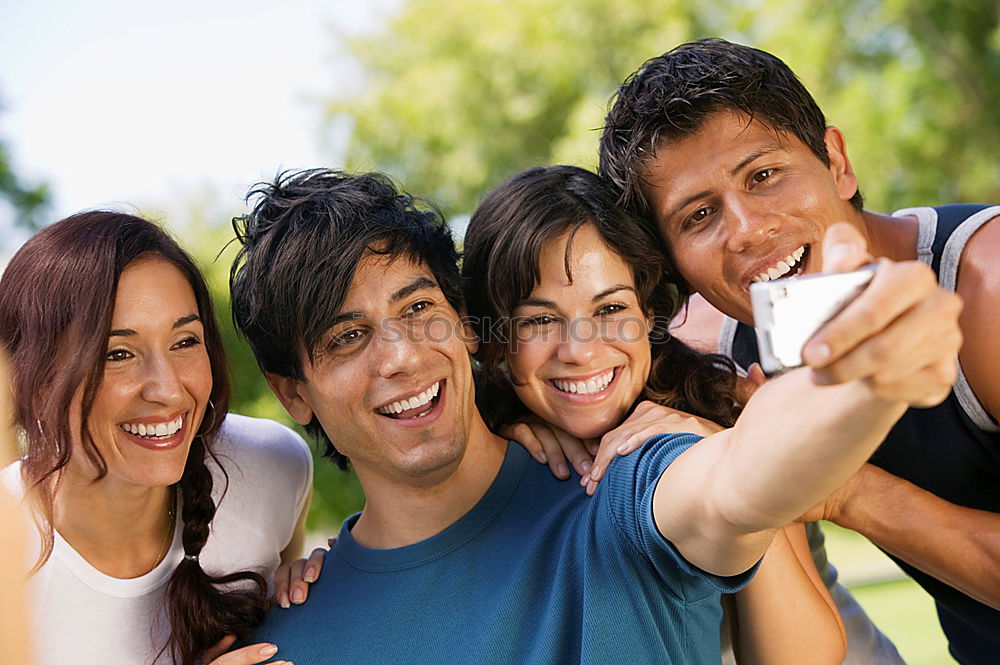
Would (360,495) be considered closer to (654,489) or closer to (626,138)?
(626,138)

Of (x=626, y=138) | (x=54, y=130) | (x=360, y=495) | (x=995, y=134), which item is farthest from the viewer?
(x=54, y=130)

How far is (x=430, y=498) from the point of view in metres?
2.63

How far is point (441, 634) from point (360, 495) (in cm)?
873

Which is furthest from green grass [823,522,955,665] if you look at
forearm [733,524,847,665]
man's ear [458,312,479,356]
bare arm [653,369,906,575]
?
bare arm [653,369,906,575]

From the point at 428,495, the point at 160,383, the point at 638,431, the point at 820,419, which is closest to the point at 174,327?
the point at 160,383

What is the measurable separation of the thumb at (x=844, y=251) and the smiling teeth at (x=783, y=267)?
132cm

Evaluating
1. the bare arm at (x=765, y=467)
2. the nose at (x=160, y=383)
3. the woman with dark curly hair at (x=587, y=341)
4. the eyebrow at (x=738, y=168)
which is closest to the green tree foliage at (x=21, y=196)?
the nose at (x=160, y=383)

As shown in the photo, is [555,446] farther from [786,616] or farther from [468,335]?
[786,616]

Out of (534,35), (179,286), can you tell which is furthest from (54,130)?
(179,286)

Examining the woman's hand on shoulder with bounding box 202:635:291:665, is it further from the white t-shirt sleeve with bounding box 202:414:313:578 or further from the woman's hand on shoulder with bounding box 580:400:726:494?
the woman's hand on shoulder with bounding box 580:400:726:494

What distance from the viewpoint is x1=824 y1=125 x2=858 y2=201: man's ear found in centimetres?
301

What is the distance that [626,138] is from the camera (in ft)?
9.78

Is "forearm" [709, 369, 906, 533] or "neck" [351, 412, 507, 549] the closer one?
"forearm" [709, 369, 906, 533]

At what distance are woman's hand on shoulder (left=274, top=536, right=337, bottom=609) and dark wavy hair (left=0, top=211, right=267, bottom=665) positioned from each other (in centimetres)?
6
